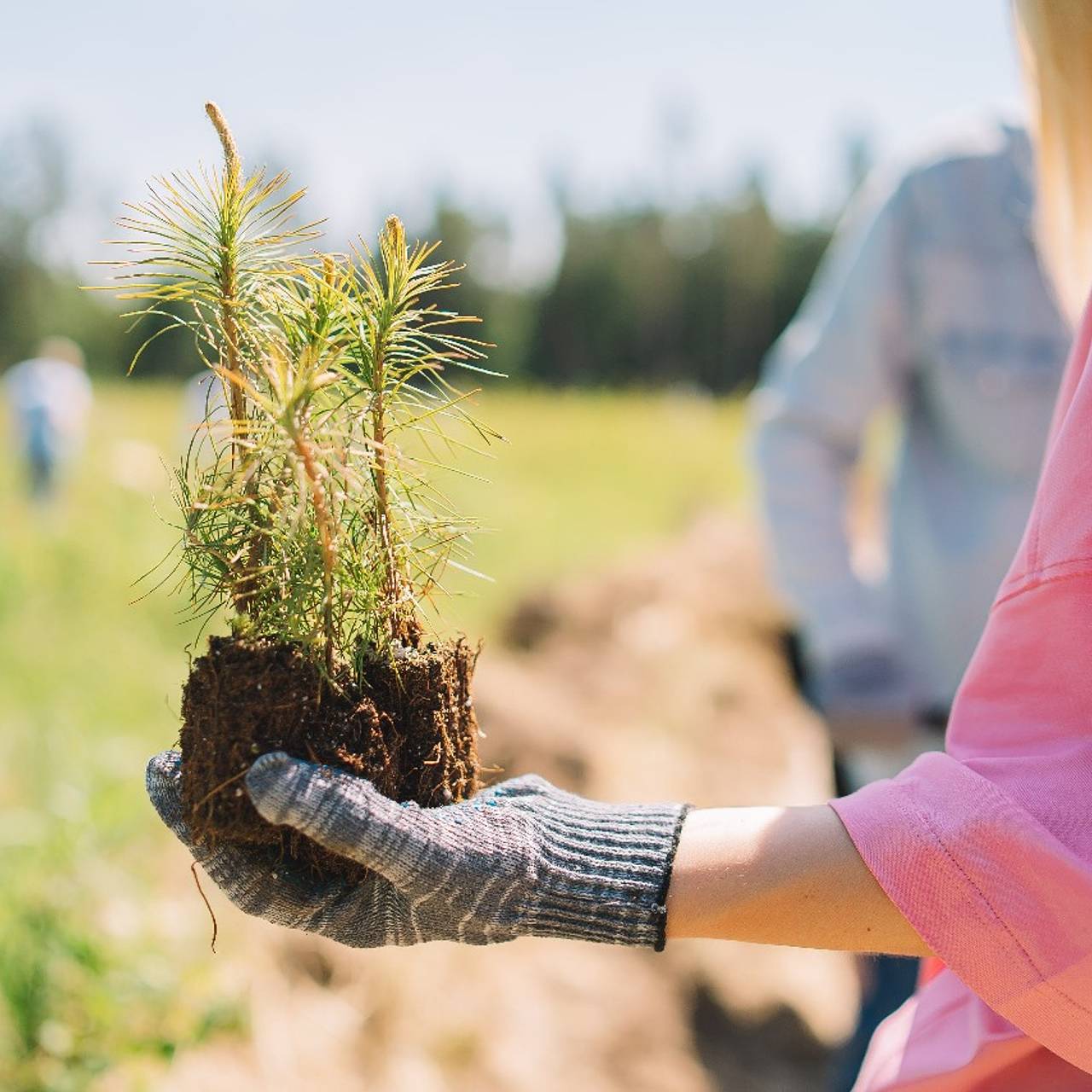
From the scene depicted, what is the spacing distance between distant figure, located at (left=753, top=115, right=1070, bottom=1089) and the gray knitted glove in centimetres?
168

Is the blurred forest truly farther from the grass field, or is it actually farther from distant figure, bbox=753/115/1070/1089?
distant figure, bbox=753/115/1070/1089


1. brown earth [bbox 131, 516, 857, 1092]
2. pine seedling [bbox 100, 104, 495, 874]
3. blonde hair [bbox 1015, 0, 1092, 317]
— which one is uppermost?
blonde hair [bbox 1015, 0, 1092, 317]

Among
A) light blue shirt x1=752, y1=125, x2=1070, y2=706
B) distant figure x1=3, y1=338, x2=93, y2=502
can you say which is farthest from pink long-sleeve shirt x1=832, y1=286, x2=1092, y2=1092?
distant figure x1=3, y1=338, x2=93, y2=502

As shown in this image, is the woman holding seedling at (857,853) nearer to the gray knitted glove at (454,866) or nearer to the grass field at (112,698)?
the gray knitted glove at (454,866)

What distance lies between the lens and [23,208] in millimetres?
41875

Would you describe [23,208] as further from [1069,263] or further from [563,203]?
[1069,263]

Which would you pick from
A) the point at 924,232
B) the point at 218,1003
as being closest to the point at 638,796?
the point at 218,1003

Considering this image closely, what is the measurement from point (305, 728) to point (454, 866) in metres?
0.20

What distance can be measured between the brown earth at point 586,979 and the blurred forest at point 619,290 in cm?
2904

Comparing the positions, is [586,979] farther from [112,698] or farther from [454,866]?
[454,866]

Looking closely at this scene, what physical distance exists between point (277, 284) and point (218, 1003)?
90.1 inches

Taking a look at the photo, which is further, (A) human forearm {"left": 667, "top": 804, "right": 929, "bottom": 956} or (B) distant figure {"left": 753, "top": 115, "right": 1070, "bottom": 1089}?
(B) distant figure {"left": 753, "top": 115, "right": 1070, "bottom": 1089}

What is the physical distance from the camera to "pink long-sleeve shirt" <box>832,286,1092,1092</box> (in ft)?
3.26

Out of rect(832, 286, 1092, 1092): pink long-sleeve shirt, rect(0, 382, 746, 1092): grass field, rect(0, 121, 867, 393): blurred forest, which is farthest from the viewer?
rect(0, 121, 867, 393): blurred forest
